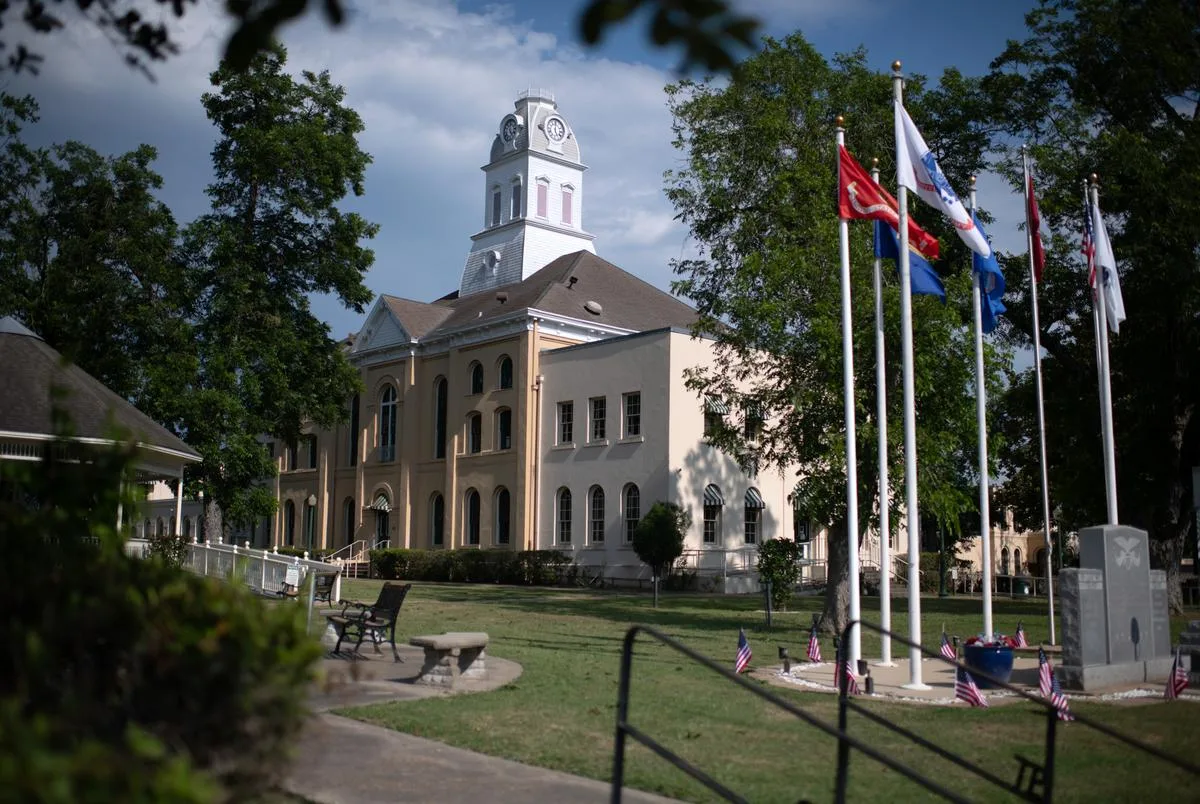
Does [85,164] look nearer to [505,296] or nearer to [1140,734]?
[505,296]

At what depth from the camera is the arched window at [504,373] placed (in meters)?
47.0

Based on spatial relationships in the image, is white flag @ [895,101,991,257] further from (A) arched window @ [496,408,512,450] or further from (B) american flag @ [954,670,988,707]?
(A) arched window @ [496,408,512,450]

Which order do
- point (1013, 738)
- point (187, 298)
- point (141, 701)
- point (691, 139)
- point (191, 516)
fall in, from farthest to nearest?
point (191, 516) → point (187, 298) → point (691, 139) → point (1013, 738) → point (141, 701)

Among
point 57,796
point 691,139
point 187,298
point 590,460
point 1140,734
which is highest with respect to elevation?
point 691,139

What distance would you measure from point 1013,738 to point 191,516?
64745 millimetres

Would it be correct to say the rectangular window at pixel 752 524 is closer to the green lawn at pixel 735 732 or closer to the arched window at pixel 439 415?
the arched window at pixel 439 415

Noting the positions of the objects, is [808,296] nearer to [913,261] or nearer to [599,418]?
[913,261]

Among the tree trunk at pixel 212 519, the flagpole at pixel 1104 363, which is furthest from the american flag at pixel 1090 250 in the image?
the tree trunk at pixel 212 519

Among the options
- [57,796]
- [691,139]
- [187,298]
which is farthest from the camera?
[187,298]

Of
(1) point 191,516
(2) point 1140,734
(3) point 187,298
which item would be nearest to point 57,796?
(2) point 1140,734

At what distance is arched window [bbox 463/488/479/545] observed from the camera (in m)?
48.0

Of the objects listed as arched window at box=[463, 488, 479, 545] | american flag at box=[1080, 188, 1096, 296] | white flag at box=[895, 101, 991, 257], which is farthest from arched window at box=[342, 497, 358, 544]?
white flag at box=[895, 101, 991, 257]

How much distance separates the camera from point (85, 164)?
36219 millimetres

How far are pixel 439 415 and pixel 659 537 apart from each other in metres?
15.2
